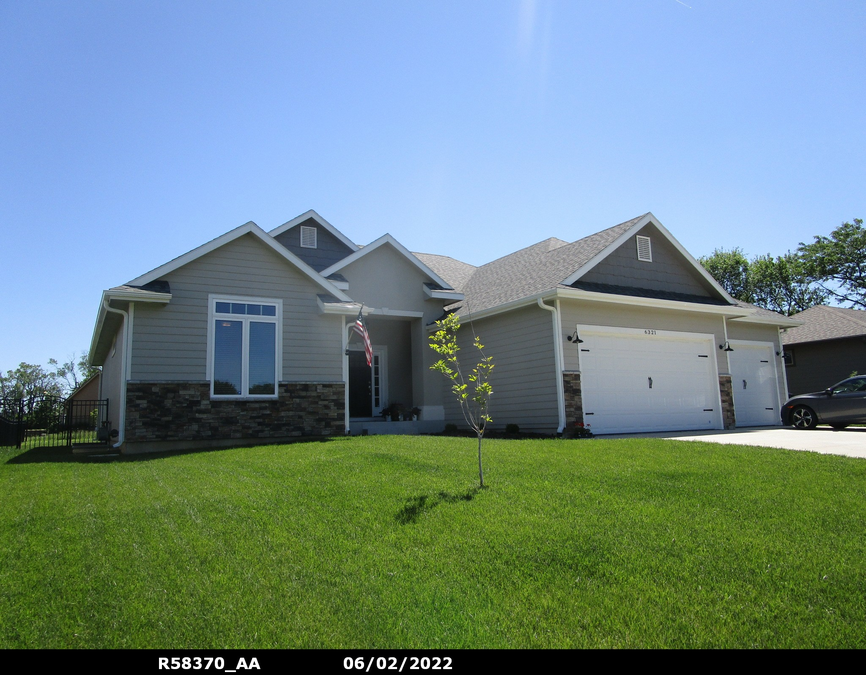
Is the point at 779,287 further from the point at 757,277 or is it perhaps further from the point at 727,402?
the point at 727,402

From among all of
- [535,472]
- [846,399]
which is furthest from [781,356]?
[535,472]

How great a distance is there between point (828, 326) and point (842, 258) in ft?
42.0

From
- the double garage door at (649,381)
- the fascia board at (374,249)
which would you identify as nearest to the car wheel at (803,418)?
the double garage door at (649,381)

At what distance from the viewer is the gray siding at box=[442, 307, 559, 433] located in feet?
42.1

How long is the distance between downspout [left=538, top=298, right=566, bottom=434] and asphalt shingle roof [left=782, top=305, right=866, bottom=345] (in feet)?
47.0

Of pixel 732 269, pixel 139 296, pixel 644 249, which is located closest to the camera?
pixel 139 296

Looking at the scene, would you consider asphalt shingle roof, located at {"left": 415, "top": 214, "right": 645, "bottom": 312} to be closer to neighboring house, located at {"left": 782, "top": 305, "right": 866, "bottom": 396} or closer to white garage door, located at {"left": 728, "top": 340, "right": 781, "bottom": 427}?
white garage door, located at {"left": 728, "top": 340, "right": 781, "bottom": 427}

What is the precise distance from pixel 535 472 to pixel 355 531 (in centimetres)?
290

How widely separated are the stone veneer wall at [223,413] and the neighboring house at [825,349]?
1845cm

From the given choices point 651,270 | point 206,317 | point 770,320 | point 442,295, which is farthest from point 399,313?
point 770,320

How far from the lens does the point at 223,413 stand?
11742 millimetres

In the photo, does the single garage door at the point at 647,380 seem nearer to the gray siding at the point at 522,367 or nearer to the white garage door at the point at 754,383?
the gray siding at the point at 522,367

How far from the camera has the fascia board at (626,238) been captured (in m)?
13.4

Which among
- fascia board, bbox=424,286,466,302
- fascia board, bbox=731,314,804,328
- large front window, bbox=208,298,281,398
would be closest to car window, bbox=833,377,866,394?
fascia board, bbox=731,314,804,328
